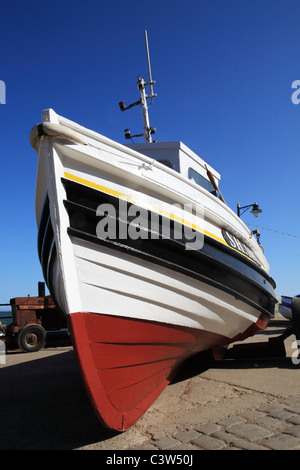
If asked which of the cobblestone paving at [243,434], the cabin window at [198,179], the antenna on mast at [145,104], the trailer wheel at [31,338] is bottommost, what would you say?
the cobblestone paving at [243,434]

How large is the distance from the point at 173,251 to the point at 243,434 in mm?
1647

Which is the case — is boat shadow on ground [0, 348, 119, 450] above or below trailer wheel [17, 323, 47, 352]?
below

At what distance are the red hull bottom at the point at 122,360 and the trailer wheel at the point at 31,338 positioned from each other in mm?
6086

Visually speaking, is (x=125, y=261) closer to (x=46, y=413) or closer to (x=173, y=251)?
(x=173, y=251)

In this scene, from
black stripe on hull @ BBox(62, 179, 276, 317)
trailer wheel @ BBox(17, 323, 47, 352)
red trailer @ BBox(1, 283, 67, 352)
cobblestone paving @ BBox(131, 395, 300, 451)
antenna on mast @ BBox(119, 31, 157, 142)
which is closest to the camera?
cobblestone paving @ BBox(131, 395, 300, 451)

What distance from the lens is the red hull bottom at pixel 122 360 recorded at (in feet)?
8.43

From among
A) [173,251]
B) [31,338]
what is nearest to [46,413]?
[173,251]

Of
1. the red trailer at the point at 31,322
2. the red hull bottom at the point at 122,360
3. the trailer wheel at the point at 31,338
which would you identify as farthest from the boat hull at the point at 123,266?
the trailer wheel at the point at 31,338

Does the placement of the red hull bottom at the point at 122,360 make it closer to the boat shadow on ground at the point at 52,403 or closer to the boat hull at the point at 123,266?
the boat hull at the point at 123,266

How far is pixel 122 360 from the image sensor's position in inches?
112

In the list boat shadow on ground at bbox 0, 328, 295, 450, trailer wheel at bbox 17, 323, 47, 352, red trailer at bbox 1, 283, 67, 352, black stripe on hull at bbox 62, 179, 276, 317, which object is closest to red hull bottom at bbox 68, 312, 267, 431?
boat shadow on ground at bbox 0, 328, 295, 450

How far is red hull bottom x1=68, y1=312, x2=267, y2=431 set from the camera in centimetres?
257

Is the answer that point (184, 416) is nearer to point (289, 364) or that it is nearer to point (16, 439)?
point (16, 439)

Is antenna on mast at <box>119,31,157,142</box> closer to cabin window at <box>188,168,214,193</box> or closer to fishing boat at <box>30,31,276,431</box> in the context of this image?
cabin window at <box>188,168,214,193</box>
